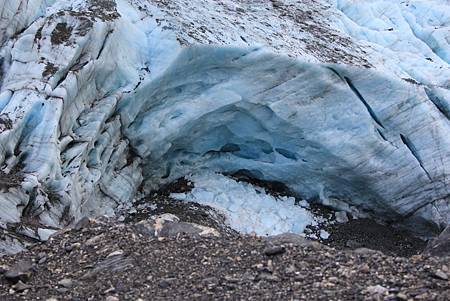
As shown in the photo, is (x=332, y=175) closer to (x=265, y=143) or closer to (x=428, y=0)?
(x=265, y=143)

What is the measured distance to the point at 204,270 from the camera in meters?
5.23

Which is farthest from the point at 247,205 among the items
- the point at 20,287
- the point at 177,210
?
the point at 20,287

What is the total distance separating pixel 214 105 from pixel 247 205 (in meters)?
2.10

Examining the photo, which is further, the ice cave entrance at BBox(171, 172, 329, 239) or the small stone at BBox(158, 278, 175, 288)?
the ice cave entrance at BBox(171, 172, 329, 239)

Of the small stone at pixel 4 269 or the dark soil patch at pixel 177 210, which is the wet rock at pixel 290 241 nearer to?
the small stone at pixel 4 269

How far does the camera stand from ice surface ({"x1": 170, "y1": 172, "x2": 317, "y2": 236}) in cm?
1055

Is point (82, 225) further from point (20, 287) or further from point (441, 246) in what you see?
point (441, 246)

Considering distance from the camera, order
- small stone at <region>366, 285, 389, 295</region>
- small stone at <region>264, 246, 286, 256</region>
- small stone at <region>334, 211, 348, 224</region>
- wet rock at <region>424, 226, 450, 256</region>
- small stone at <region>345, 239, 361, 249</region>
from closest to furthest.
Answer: small stone at <region>366, 285, 389, 295</region>
small stone at <region>264, 246, 286, 256</region>
wet rock at <region>424, 226, 450, 256</region>
small stone at <region>345, 239, 361, 249</region>
small stone at <region>334, 211, 348, 224</region>

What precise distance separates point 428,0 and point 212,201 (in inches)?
334

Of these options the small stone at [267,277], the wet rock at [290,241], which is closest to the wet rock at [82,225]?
the wet rock at [290,241]

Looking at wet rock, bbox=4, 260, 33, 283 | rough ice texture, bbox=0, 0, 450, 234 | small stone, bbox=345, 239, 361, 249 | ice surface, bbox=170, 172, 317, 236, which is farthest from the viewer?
ice surface, bbox=170, 172, 317, 236

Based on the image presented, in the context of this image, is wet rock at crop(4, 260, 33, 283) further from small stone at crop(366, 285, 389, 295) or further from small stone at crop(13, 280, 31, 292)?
small stone at crop(366, 285, 389, 295)

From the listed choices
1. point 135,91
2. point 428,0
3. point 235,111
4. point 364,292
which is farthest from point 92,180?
point 428,0

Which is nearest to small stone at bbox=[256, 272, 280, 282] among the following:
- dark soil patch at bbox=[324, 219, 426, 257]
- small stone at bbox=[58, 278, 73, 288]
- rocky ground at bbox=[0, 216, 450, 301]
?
rocky ground at bbox=[0, 216, 450, 301]
